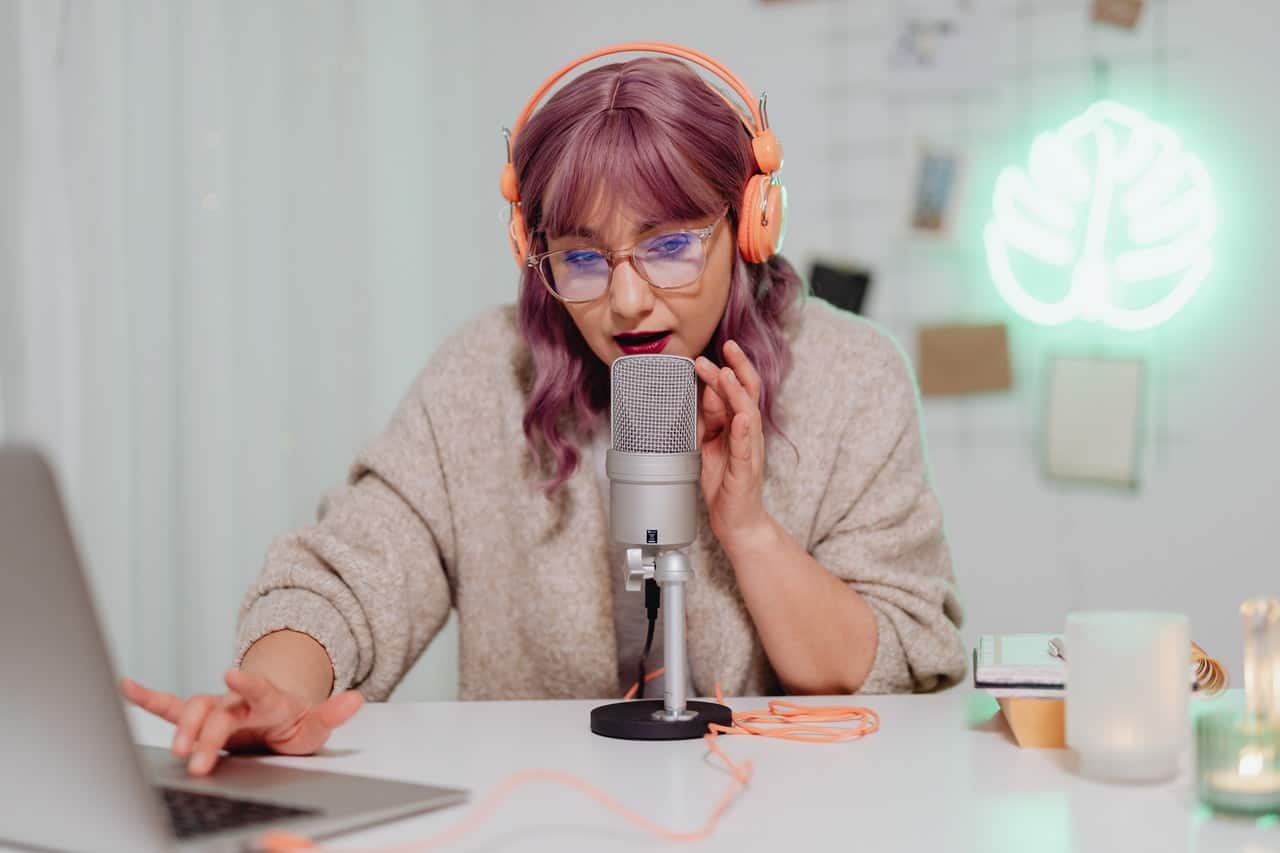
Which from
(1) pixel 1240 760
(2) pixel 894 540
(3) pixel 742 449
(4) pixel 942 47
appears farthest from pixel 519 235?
(4) pixel 942 47

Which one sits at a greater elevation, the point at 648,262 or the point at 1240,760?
the point at 648,262

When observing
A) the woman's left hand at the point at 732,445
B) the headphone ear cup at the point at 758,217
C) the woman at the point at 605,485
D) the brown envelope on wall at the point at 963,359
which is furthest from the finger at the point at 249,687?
the brown envelope on wall at the point at 963,359

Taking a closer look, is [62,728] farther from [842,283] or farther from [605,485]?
[842,283]

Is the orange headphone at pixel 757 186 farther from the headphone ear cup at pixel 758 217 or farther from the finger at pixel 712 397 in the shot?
the finger at pixel 712 397

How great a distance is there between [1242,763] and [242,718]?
2.22 feet

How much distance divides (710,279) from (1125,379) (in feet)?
4.49

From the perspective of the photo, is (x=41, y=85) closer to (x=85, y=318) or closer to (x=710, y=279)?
(x=85, y=318)

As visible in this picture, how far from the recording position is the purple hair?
127cm

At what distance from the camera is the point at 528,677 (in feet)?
5.03

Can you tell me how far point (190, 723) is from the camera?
0.88 metres

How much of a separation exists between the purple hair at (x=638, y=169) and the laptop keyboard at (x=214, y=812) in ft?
2.26

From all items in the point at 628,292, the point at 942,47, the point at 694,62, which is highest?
the point at 942,47

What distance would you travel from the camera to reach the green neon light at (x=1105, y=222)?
2.34m

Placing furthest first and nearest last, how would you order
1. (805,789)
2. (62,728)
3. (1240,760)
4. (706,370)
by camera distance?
(706,370)
(805,789)
(1240,760)
(62,728)
